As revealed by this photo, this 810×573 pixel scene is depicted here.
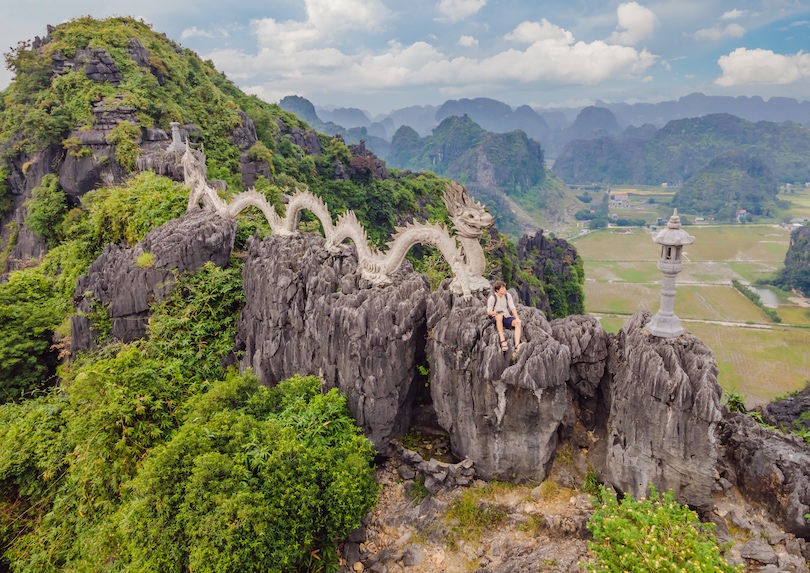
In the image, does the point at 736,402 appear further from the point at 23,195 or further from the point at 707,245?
the point at 707,245

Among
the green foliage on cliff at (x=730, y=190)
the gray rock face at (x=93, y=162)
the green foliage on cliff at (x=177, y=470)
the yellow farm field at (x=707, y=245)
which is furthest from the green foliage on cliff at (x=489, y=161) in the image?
the green foliage on cliff at (x=177, y=470)

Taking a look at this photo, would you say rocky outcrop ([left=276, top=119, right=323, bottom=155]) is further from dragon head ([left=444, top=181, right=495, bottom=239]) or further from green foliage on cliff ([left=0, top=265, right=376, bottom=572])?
dragon head ([left=444, top=181, right=495, bottom=239])

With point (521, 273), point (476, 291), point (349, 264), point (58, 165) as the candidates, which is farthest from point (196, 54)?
point (476, 291)

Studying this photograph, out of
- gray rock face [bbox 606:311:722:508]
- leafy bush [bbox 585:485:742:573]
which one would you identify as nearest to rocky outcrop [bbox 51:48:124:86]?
gray rock face [bbox 606:311:722:508]

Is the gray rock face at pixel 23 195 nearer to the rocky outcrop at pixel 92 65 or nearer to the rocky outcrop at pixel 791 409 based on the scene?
the rocky outcrop at pixel 92 65

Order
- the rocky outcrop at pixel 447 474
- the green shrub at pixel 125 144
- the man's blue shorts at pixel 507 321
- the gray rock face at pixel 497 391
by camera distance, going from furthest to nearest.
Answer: the green shrub at pixel 125 144 → the rocky outcrop at pixel 447 474 → the man's blue shorts at pixel 507 321 → the gray rock face at pixel 497 391
